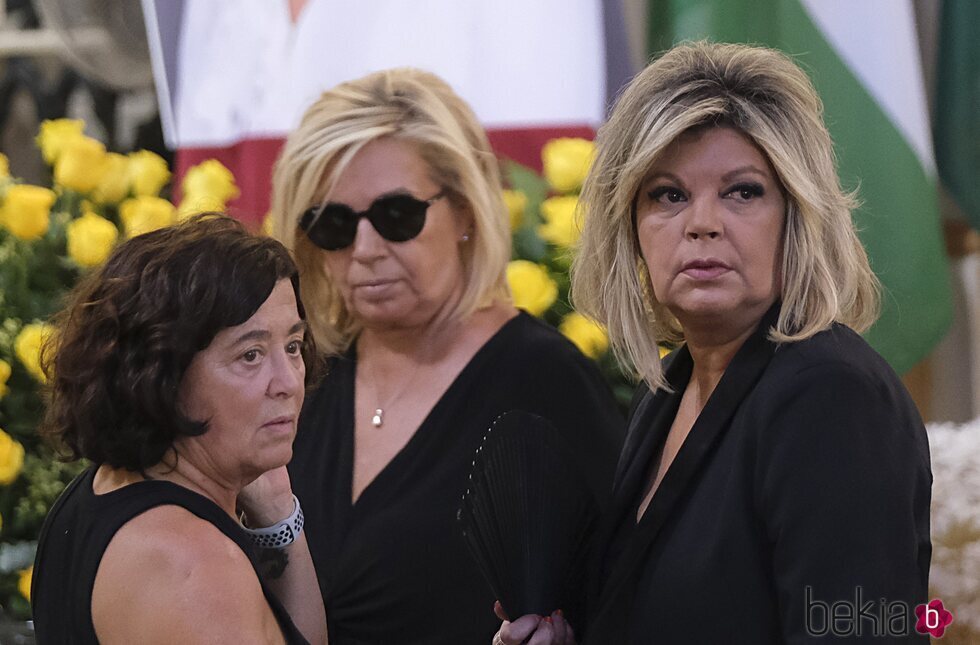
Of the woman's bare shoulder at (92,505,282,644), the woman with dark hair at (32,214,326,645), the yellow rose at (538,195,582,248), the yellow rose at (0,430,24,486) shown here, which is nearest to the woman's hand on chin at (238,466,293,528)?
the woman with dark hair at (32,214,326,645)

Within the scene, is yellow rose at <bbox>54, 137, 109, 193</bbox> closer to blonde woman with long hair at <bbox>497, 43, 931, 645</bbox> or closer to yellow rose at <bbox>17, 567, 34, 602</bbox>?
yellow rose at <bbox>17, 567, 34, 602</bbox>

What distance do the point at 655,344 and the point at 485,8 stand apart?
1393 mm

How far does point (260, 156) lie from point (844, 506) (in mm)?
1968

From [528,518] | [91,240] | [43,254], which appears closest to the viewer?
[528,518]

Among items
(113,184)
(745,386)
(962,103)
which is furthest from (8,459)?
(962,103)

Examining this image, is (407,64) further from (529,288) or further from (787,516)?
(787,516)

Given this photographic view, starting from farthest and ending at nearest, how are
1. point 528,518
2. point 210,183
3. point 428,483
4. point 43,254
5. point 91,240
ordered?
point 210,183
point 43,254
point 91,240
point 428,483
point 528,518

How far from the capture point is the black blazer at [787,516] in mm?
1339

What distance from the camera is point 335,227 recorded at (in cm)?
232

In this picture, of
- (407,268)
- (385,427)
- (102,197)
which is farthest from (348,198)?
(102,197)

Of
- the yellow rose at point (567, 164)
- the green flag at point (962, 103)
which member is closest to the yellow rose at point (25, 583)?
the yellow rose at point (567, 164)

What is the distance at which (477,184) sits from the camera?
2385 mm

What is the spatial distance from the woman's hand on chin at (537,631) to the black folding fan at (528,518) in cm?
1

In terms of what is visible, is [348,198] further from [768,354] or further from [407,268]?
[768,354]
